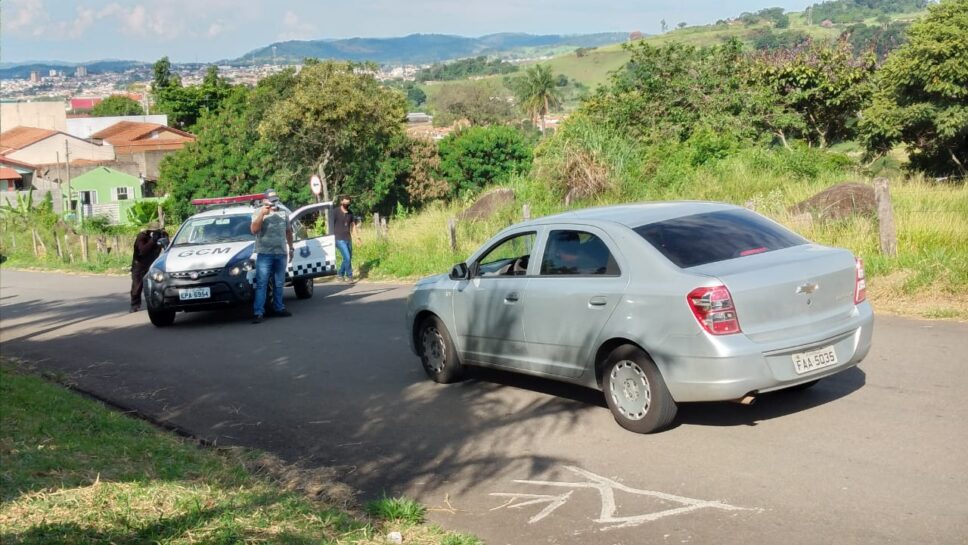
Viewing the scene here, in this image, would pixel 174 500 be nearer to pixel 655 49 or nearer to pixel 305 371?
pixel 305 371

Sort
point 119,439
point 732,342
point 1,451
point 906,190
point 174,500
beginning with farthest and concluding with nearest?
point 906,190, point 119,439, point 1,451, point 732,342, point 174,500

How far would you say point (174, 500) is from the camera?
6.27 meters

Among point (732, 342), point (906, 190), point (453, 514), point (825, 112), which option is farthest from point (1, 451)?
point (825, 112)

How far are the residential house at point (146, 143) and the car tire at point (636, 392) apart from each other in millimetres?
100653

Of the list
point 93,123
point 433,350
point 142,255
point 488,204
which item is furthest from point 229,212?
point 93,123

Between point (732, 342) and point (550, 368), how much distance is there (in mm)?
1853

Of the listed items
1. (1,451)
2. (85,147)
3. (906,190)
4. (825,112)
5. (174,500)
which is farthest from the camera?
(85,147)

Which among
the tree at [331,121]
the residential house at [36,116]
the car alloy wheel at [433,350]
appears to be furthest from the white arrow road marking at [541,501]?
the residential house at [36,116]

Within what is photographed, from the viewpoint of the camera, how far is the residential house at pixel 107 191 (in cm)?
8744

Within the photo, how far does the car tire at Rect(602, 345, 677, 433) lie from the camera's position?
7586 millimetres

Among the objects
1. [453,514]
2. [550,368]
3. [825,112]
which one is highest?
[825,112]

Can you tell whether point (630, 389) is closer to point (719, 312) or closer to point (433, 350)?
point (719, 312)

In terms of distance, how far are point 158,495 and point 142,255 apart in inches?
537

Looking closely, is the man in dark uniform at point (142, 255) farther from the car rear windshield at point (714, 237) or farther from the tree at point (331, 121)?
the tree at point (331, 121)
